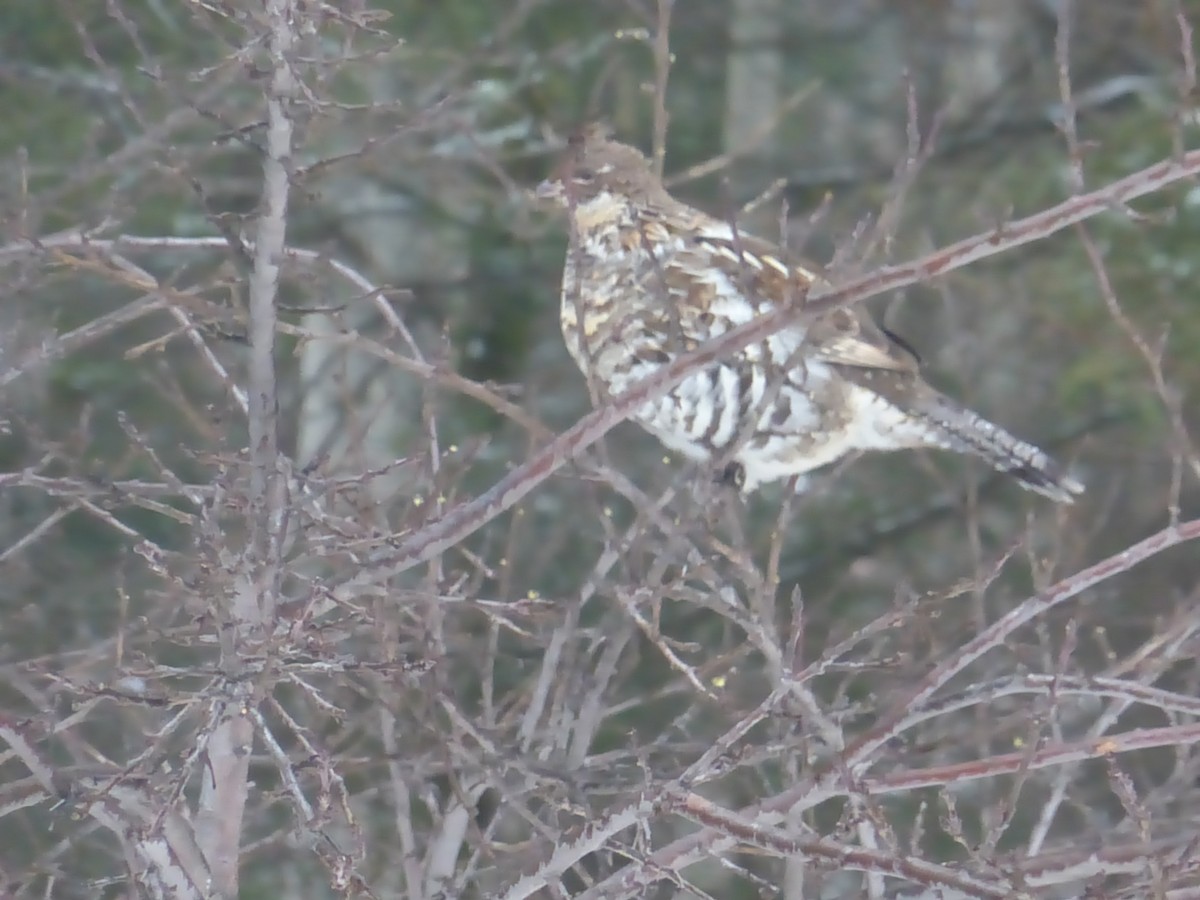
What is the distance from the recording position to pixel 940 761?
4004mm

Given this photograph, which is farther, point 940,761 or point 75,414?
point 75,414

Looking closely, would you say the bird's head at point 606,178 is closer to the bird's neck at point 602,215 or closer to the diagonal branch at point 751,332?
the bird's neck at point 602,215

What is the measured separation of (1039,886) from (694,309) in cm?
218

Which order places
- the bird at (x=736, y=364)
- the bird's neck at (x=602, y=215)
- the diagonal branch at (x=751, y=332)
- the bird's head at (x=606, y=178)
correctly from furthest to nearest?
the bird's head at (x=606, y=178)
the bird's neck at (x=602, y=215)
the bird at (x=736, y=364)
the diagonal branch at (x=751, y=332)

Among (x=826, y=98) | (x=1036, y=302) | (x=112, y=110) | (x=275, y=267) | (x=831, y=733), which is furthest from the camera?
(x=826, y=98)

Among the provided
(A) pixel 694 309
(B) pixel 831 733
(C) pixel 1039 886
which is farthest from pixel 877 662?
(A) pixel 694 309

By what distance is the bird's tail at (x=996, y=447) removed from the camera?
4.62 m

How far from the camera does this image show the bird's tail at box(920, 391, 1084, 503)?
462 cm

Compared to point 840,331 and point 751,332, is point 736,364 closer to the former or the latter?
point 840,331

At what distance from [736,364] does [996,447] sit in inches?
31.7

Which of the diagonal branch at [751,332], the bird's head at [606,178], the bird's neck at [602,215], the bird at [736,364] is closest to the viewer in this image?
the diagonal branch at [751,332]

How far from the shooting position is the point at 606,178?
17.0 feet

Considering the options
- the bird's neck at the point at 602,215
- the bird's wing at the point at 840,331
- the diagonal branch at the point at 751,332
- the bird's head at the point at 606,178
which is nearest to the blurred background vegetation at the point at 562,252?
the bird's head at the point at 606,178

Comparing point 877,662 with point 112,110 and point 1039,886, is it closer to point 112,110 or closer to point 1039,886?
point 1039,886
